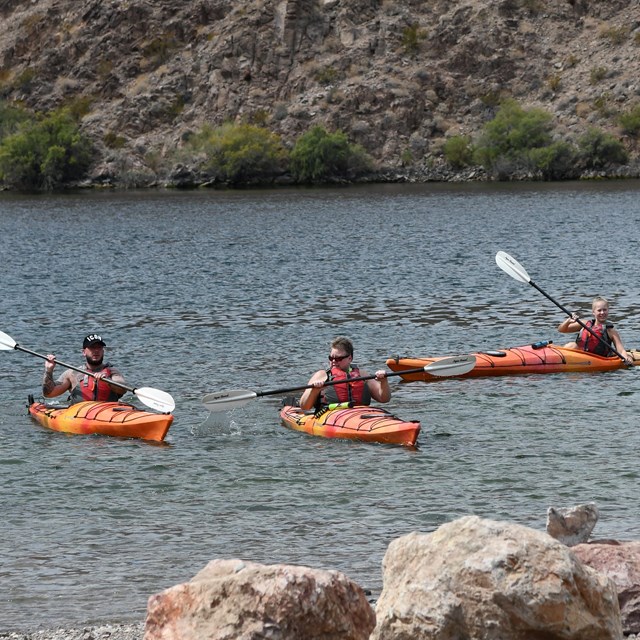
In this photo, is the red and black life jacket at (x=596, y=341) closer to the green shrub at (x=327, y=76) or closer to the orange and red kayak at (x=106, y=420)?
the orange and red kayak at (x=106, y=420)

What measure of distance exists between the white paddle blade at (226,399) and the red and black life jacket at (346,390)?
957 mm

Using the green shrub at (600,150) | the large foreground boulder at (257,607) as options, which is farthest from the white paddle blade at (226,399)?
the green shrub at (600,150)

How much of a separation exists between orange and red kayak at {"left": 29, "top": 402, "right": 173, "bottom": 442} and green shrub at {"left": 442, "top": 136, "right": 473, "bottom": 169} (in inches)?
3171

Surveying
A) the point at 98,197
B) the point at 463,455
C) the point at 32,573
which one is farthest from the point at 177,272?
the point at 98,197

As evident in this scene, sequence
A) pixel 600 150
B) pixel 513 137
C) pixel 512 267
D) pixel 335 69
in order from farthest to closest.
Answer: pixel 335 69
pixel 513 137
pixel 600 150
pixel 512 267

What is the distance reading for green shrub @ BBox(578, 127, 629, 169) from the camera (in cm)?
8856

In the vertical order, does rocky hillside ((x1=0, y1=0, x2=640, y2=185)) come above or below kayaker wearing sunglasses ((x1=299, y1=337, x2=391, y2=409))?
above

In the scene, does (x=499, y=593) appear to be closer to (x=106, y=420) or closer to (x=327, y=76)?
(x=106, y=420)

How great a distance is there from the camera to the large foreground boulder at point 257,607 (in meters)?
6.64

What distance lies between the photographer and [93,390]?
53.7ft

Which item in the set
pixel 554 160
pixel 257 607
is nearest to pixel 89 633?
pixel 257 607

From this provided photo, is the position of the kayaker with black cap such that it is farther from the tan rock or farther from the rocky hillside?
the rocky hillside

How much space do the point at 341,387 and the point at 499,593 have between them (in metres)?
9.08

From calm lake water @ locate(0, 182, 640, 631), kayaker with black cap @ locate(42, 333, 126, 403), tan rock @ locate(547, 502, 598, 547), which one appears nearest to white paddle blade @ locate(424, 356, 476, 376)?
calm lake water @ locate(0, 182, 640, 631)
